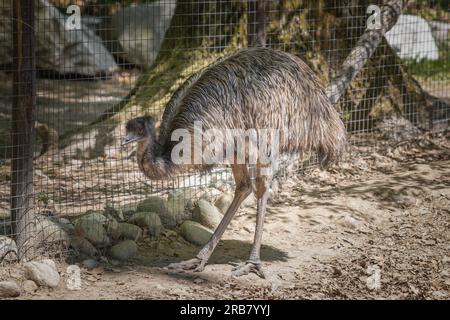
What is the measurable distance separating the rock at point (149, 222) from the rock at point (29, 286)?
3.64ft

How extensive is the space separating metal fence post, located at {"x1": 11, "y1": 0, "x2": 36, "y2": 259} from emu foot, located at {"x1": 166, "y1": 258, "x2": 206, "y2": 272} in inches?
37.5

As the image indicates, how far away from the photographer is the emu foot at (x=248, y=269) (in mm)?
5154

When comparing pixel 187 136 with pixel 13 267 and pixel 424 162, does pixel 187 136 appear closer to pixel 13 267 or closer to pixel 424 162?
pixel 13 267

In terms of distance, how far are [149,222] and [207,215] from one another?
49 centimetres

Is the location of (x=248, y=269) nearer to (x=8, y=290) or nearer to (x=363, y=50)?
(x=8, y=290)

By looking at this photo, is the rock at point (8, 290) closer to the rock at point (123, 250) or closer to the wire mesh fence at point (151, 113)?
the wire mesh fence at point (151, 113)

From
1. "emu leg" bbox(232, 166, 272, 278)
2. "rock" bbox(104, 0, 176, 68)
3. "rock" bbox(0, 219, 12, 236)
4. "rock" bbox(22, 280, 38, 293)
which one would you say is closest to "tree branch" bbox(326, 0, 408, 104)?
"emu leg" bbox(232, 166, 272, 278)

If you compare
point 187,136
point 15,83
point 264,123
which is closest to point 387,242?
point 264,123

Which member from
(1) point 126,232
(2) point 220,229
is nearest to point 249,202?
(2) point 220,229

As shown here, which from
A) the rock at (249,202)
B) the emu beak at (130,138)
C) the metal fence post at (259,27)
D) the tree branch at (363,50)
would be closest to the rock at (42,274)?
the emu beak at (130,138)

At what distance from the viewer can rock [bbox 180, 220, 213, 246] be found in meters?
5.75

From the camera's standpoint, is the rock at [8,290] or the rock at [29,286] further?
the rock at [29,286]

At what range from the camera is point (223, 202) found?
625 centimetres

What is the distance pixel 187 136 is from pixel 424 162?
10.3 feet
